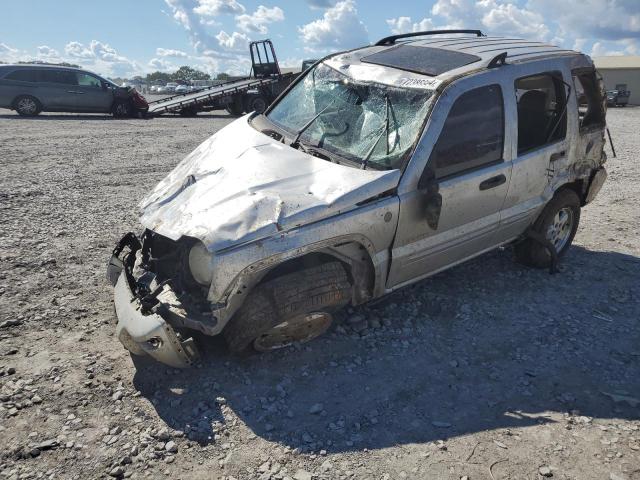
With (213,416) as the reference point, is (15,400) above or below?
above

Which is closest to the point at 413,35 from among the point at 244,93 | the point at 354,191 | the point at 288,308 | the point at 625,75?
the point at 354,191

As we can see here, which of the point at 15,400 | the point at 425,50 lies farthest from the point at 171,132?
the point at 15,400

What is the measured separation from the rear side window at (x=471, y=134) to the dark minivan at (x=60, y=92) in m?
15.6

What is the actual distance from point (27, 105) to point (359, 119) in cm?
1556

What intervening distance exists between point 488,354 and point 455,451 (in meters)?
1.04

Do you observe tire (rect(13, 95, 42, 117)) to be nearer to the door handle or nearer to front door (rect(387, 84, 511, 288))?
front door (rect(387, 84, 511, 288))

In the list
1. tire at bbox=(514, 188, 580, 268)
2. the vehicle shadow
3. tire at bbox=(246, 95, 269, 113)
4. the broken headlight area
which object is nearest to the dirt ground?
the vehicle shadow

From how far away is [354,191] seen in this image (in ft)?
10.3

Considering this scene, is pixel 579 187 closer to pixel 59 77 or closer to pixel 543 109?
pixel 543 109

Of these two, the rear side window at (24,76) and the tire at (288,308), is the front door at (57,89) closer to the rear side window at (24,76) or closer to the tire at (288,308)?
the rear side window at (24,76)

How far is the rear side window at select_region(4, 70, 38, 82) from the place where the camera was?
1523 centimetres

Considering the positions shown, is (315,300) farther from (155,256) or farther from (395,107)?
(395,107)

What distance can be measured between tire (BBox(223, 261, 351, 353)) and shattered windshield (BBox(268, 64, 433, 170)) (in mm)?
848

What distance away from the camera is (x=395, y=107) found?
3648 mm
